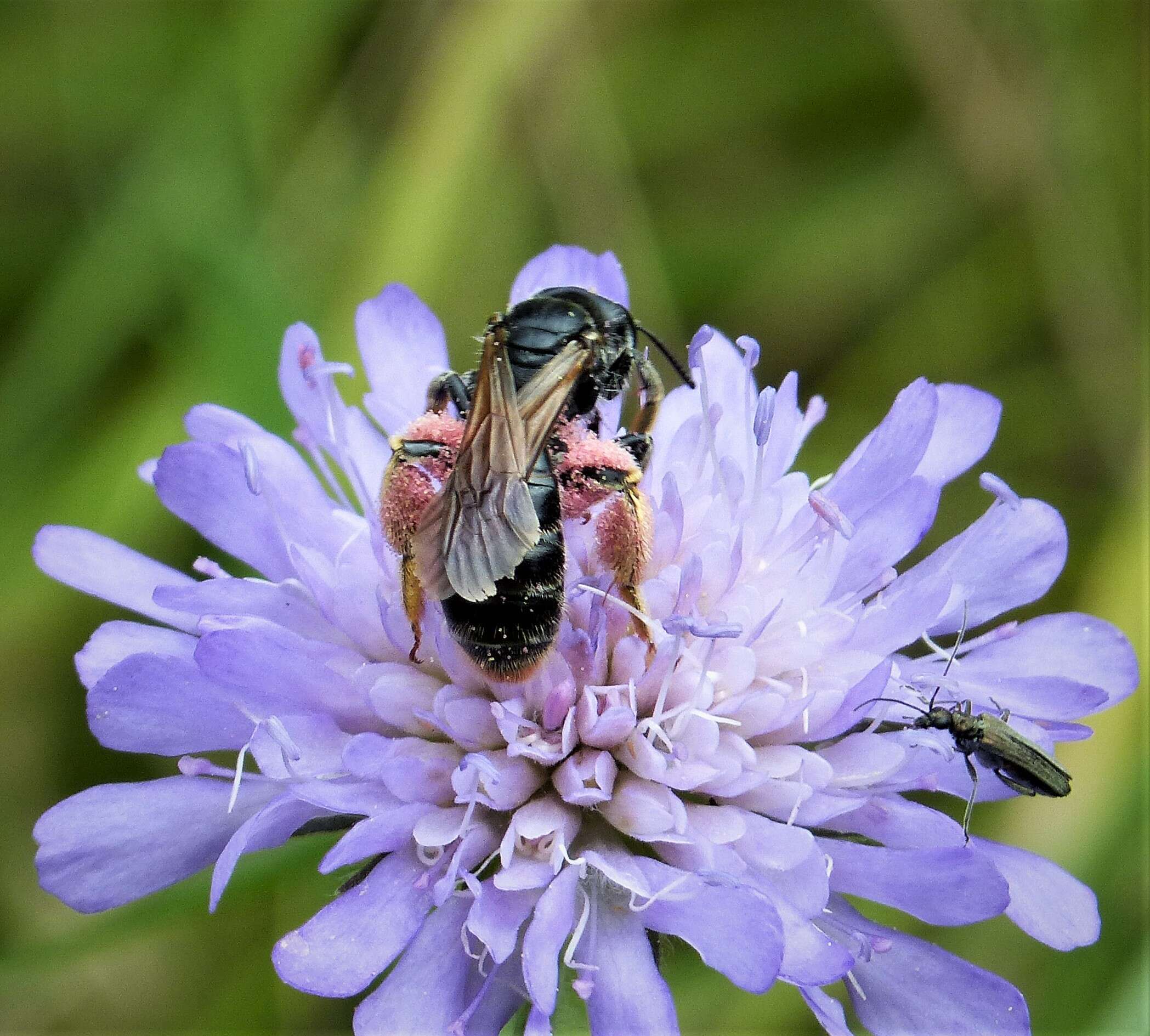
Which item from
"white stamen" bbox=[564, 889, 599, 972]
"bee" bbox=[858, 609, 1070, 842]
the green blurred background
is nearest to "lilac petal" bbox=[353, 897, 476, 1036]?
"white stamen" bbox=[564, 889, 599, 972]

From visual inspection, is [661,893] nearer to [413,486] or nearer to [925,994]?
[925,994]

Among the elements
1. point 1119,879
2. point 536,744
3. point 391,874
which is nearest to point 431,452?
point 536,744

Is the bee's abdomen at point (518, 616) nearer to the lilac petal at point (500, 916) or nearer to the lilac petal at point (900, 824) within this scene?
the lilac petal at point (500, 916)

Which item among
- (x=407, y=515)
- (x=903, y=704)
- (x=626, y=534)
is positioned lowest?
(x=903, y=704)

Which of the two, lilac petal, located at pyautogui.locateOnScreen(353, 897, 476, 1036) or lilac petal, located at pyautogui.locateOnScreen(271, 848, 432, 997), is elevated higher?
lilac petal, located at pyautogui.locateOnScreen(271, 848, 432, 997)

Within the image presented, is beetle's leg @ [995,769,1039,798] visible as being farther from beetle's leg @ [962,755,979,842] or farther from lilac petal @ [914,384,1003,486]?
lilac petal @ [914,384,1003,486]

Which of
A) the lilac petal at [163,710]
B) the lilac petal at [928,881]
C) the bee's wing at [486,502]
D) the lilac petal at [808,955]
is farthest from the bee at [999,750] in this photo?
the lilac petal at [163,710]

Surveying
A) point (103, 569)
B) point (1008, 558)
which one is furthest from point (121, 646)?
point (1008, 558)

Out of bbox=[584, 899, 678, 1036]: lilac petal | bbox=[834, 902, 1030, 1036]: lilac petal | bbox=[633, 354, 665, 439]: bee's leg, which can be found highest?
bbox=[633, 354, 665, 439]: bee's leg
